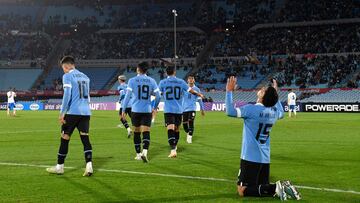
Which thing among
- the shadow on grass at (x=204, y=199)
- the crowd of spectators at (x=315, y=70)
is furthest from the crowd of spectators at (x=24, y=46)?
the shadow on grass at (x=204, y=199)

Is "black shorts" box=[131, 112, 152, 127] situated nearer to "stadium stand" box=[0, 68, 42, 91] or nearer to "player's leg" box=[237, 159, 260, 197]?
"player's leg" box=[237, 159, 260, 197]

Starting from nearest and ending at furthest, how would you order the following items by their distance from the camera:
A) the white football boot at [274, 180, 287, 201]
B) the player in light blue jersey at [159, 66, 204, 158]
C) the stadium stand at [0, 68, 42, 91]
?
the white football boot at [274, 180, 287, 201] < the player in light blue jersey at [159, 66, 204, 158] < the stadium stand at [0, 68, 42, 91]

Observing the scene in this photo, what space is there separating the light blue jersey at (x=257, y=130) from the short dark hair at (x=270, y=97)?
0.11 meters

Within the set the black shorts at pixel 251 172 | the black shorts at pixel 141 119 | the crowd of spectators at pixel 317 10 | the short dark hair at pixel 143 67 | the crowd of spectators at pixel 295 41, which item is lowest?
the black shorts at pixel 251 172

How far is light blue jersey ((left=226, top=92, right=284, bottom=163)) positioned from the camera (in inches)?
346

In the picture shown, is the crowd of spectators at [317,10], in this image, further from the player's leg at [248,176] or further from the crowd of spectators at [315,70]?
the player's leg at [248,176]

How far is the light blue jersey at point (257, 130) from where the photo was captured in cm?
880

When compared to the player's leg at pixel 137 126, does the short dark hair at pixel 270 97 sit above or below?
above

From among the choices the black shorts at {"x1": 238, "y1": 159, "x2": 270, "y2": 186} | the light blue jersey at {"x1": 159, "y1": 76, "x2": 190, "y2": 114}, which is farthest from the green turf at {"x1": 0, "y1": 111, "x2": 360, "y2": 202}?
the light blue jersey at {"x1": 159, "y1": 76, "x2": 190, "y2": 114}

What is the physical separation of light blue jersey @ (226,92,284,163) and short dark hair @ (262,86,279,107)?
0.11 meters

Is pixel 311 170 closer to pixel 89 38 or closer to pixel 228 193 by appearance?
pixel 228 193

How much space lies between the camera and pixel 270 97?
8727mm

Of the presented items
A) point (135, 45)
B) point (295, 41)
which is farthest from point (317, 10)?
point (135, 45)

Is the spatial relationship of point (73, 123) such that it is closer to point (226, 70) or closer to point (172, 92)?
point (172, 92)
